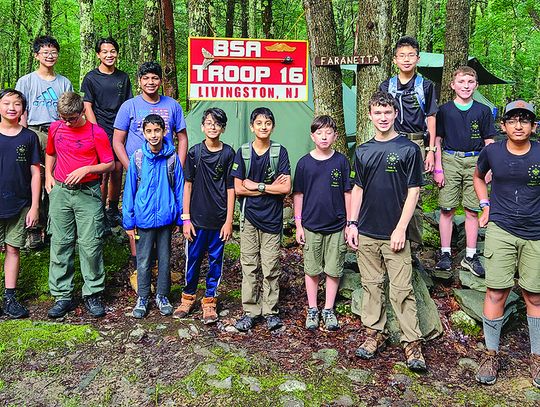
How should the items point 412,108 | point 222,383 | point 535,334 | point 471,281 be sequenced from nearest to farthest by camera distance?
point 222,383
point 535,334
point 412,108
point 471,281

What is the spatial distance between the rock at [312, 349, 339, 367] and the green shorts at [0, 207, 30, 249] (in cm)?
305

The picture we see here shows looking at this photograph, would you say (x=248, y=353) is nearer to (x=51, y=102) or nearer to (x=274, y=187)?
(x=274, y=187)

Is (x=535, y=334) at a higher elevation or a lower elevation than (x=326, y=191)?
lower

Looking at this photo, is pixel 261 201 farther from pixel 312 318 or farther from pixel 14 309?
pixel 14 309

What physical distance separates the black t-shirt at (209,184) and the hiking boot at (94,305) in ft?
4.19

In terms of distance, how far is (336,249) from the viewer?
4.39 m

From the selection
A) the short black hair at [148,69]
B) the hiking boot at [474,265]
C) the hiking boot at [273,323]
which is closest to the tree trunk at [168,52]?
the short black hair at [148,69]

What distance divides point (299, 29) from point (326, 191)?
19.3m

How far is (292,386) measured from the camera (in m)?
3.60

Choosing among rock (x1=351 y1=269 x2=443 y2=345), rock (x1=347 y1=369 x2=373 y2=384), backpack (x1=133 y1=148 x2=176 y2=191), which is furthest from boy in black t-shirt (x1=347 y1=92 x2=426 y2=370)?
backpack (x1=133 y1=148 x2=176 y2=191)

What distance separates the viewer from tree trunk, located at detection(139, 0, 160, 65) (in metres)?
9.69

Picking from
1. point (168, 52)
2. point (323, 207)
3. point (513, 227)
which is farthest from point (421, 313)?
point (168, 52)

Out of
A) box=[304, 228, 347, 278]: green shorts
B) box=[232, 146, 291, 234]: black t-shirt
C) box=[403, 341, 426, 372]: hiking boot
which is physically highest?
box=[232, 146, 291, 234]: black t-shirt

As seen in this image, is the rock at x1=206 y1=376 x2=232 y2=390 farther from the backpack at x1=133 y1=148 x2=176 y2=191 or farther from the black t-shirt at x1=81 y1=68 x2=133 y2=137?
the black t-shirt at x1=81 y1=68 x2=133 y2=137
